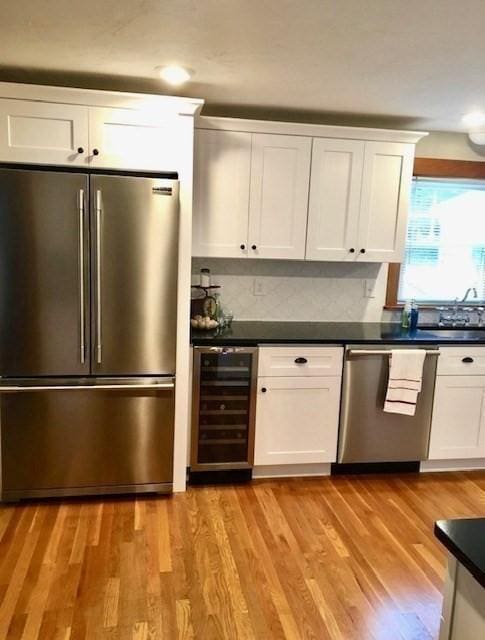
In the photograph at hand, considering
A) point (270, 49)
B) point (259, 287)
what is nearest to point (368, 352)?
Result: point (259, 287)

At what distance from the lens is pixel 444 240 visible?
3.96 metres

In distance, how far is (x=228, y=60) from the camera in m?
2.40

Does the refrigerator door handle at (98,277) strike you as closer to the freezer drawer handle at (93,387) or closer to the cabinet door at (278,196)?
the freezer drawer handle at (93,387)

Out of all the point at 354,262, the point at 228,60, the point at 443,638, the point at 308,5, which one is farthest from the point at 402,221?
the point at 443,638

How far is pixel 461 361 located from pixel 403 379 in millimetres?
458

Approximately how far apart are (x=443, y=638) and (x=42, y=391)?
2.26 m

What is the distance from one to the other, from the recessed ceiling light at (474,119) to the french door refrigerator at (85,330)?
1933 millimetres

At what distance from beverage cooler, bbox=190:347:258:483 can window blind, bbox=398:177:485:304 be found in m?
1.52

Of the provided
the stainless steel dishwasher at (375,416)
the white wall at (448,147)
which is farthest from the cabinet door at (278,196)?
the white wall at (448,147)

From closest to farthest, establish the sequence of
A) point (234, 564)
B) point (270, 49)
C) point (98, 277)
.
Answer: point (270, 49)
point (234, 564)
point (98, 277)

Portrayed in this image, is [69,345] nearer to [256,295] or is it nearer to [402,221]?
[256,295]

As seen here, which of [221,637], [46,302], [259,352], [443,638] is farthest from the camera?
[259,352]

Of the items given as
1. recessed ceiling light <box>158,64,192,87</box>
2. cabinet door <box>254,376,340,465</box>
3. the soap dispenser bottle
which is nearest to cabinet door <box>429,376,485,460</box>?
the soap dispenser bottle

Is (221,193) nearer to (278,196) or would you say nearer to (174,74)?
(278,196)
